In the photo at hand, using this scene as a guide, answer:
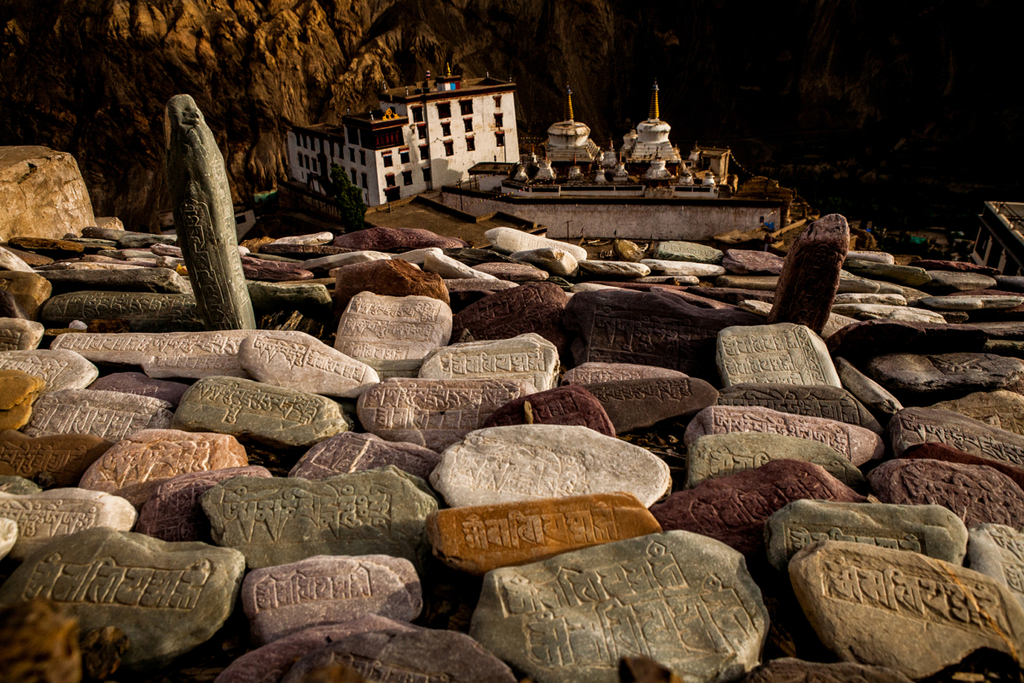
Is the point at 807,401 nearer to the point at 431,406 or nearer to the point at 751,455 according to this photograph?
the point at 751,455

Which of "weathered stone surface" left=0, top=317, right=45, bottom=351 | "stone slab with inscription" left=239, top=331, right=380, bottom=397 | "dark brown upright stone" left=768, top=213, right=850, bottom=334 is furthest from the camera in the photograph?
"weathered stone surface" left=0, top=317, right=45, bottom=351

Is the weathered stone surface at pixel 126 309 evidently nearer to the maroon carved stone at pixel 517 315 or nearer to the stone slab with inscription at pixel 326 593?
the maroon carved stone at pixel 517 315

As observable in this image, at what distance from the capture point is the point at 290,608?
272 centimetres

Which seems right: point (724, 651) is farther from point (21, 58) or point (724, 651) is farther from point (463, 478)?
point (21, 58)

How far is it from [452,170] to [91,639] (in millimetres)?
31712

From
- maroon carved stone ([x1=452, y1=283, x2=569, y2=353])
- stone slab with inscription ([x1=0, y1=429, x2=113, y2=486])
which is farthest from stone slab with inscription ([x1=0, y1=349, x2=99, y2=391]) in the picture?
maroon carved stone ([x1=452, y1=283, x2=569, y2=353])

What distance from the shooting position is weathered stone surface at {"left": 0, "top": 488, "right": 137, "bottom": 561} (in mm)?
3203

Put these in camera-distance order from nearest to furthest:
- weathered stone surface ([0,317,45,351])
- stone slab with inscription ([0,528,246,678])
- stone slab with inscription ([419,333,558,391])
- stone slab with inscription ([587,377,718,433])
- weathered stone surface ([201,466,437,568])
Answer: stone slab with inscription ([0,528,246,678]) → weathered stone surface ([201,466,437,568]) → stone slab with inscription ([587,377,718,433]) → stone slab with inscription ([419,333,558,391]) → weathered stone surface ([0,317,45,351])

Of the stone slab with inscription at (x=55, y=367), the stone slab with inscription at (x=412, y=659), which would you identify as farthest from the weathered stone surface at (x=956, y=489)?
the stone slab with inscription at (x=55, y=367)

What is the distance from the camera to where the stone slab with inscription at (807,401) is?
4.43m

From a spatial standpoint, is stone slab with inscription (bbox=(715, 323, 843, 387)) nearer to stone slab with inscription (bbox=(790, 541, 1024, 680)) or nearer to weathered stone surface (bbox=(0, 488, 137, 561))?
stone slab with inscription (bbox=(790, 541, 1024, 680))

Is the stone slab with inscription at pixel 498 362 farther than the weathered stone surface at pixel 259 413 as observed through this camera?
Yes

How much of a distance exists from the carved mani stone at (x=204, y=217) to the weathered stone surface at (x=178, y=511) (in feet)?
7.34

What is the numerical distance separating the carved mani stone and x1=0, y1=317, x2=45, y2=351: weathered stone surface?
1.33 meters
